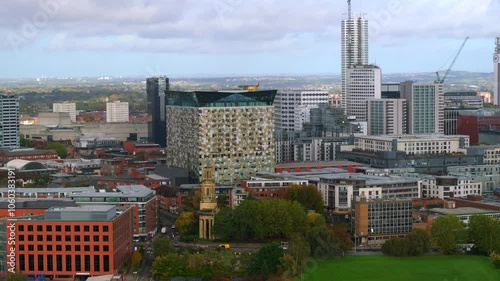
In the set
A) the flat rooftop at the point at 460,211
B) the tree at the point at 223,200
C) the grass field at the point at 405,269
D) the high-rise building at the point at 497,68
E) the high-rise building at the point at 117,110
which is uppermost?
the high-rise building at the point at 497,68

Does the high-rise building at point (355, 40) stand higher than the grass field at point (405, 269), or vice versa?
the high-rise building at point (355, 40)

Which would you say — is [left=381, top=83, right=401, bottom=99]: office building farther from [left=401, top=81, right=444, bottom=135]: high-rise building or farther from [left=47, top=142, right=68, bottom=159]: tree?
[left=47, top=142, right=68, bottom=159]: tree

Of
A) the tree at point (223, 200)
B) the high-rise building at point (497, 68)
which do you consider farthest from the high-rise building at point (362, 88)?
the tree at point (223, 200)

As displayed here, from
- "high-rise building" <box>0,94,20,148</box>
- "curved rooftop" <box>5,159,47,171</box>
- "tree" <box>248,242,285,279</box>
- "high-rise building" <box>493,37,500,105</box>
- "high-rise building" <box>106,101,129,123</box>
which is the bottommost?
"tree" <box>248,242,285,279</box>

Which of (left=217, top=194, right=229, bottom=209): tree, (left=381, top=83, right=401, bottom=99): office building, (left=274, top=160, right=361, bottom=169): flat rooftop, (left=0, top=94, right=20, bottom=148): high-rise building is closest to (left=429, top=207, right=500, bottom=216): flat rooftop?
(left=217, top=194, right=229, bottom=209): tree

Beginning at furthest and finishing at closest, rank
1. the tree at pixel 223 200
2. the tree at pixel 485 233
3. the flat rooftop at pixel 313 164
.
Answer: the flat rooftop at pixel 313 164 → the tree at pixel 223 200 → the tree at pixel 485 233

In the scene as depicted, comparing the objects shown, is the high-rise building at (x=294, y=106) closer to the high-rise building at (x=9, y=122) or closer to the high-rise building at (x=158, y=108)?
the high-rise building at (x=158, y=108)
